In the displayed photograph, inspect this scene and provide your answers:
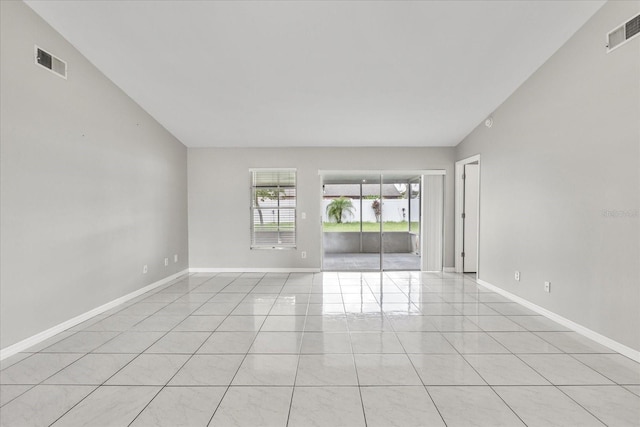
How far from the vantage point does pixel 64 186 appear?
341cm

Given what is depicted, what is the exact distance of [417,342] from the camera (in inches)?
119

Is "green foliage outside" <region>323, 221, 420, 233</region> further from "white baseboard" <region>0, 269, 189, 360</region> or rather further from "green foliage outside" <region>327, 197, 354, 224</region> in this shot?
"white baseboard" <region>0, 269, 189, 360</region>

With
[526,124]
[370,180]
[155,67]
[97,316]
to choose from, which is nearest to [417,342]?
[526,124]

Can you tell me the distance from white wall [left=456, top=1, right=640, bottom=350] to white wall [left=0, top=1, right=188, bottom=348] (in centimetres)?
542

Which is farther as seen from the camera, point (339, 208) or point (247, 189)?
point (339, 208)

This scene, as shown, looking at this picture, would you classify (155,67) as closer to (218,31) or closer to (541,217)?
(218,31)

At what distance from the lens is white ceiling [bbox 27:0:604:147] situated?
3012 mm

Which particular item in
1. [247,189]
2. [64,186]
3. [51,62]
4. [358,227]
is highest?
[51,62]

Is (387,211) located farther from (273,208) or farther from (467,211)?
(273,208)

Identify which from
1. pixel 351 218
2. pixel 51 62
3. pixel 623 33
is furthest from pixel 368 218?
pixel 51 62

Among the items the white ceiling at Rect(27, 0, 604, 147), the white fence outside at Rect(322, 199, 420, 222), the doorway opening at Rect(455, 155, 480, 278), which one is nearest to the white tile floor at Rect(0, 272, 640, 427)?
the doorway opening at Rect(455, 155, 480, 278)

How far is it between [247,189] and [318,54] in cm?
339

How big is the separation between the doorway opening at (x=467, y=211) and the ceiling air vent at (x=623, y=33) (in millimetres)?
3293

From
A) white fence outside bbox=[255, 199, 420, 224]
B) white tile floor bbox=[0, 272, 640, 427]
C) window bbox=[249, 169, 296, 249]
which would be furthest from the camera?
white fence outside bbox=[255, 199, 420, 224]
